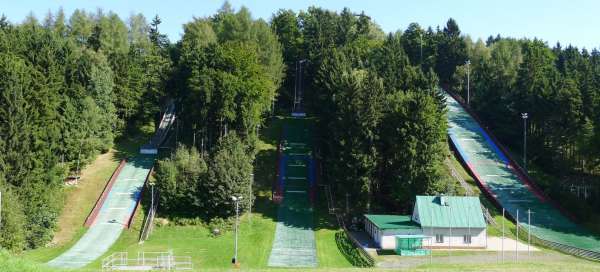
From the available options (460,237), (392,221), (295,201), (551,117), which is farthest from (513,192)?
(295,201)

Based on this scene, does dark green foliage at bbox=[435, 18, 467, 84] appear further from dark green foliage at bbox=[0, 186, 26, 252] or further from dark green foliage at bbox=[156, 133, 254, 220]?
dark green foliage at bbox=[0, 186, 26, 252]

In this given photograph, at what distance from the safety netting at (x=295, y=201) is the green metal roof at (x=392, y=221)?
19.5 feet

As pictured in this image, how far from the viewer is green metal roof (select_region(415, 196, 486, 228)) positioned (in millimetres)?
54156

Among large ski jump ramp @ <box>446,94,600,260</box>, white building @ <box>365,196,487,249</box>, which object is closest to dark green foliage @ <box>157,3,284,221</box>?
white building @ <box>365,196,487,249</box>

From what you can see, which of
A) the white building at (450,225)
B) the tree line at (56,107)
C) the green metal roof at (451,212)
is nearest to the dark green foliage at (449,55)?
the tree line at (56,107)

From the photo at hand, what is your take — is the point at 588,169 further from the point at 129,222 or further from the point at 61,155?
the point at 61,155

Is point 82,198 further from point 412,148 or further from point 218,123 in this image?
point 412,148

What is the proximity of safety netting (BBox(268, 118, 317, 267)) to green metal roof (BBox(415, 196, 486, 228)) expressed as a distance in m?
10.4

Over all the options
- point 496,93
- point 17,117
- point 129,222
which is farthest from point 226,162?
point 496,93

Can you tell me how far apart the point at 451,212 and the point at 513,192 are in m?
16.0

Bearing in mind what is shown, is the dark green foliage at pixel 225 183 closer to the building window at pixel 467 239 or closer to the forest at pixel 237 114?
the forest at pixel 237 114

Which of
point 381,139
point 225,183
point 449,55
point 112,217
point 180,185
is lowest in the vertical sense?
point 112,217

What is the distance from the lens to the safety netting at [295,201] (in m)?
51.0

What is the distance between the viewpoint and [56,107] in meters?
65.9
